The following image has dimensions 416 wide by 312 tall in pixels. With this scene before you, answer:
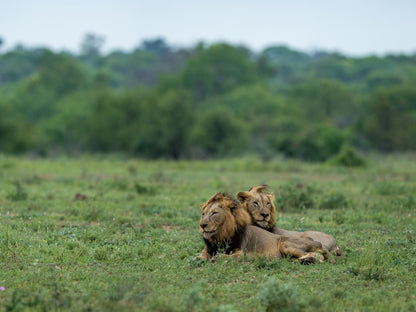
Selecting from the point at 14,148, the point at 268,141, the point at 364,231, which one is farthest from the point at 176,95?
the point at 364,231

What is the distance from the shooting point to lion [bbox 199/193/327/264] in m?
7.02

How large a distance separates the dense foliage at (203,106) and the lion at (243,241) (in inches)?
970

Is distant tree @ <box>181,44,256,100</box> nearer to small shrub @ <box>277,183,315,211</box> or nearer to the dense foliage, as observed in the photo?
the dense foliage

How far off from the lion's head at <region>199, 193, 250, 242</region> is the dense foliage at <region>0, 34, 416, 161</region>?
81.1 ft

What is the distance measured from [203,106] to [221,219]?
2183 inches

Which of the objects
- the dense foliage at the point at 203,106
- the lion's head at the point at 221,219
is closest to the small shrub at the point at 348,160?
the dense foliage at the point at 203,106

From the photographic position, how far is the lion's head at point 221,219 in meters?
6.89

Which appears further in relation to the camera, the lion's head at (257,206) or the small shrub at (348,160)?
the small shrub at (348,160)

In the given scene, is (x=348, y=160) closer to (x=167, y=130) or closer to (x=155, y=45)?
(x=167, y=130)

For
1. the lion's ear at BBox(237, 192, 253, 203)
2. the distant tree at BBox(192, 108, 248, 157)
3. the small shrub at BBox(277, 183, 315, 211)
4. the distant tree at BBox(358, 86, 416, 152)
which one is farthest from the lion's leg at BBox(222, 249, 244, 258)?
the distant tree at BBox(358, 86, 416, 152)

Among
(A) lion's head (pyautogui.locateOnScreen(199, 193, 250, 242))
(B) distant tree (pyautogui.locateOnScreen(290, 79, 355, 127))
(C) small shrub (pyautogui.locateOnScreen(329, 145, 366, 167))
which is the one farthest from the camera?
(B) distant tree (pyautogui.locateOnScreen(290, 79, 355, 127))

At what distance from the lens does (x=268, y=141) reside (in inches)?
1658

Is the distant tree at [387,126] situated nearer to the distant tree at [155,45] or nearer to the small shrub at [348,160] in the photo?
the small shrub at [348,160]

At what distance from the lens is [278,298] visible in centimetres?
531
